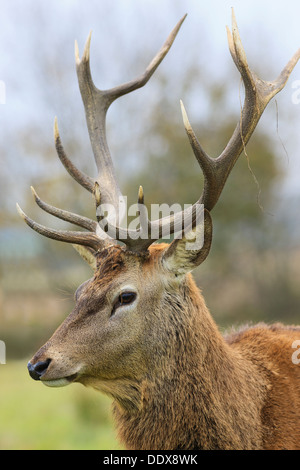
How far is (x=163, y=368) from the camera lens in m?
3.84

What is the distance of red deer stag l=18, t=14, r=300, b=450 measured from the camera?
374 centimetres

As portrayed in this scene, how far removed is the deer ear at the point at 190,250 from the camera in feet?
12.6

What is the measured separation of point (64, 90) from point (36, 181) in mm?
2352

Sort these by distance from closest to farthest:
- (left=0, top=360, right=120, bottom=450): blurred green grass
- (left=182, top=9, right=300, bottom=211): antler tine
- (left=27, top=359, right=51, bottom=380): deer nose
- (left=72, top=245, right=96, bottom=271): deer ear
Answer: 1. (left=27, top=359, right=51, bottom=380): deer nose
2. (left=182, top=9, right=300, bottom=211): antler tine
3. (left=72, top=245, right=96, bottom=271): deer ear
4. (left=0, top=360, right=120, bottom=450): blurred green grass

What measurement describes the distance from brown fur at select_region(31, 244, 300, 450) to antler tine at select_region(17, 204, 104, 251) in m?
0.23

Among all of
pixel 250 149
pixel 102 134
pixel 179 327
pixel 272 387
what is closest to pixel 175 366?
pixel 179 327

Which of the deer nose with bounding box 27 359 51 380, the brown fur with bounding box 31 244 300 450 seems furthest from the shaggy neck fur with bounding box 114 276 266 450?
the deer nose with bounding box 27 359 51 380

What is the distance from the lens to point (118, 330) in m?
3.80

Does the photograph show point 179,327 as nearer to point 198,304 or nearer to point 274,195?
point 198,304

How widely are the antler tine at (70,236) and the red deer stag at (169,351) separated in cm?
1
